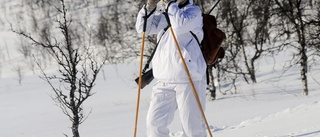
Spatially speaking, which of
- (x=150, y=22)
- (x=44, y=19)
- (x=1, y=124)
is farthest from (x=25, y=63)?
(x=150, y=22)

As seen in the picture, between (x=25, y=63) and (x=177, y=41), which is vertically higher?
(x=177, y=41)

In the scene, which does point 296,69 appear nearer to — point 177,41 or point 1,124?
point 1,124

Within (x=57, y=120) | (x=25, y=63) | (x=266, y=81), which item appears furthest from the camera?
(x=25, y=63)

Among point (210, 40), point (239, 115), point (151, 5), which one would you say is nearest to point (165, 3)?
point (151, 5)

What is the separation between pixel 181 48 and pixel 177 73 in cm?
23

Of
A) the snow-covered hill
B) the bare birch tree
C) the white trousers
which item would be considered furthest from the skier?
the bare birch tree

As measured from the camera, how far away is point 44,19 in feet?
328

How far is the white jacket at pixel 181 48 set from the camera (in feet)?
13.4

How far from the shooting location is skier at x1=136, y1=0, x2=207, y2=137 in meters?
4.17

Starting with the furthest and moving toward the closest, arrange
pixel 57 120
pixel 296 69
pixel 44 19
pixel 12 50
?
pixel 44 19 < pixel 12 50 < pixel 296 69 < pixel 57 120

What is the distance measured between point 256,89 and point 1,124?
43.3 ft

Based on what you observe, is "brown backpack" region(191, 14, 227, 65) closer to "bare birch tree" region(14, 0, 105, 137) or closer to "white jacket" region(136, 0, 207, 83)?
"white jacket" region(136, 0, 207, 83)

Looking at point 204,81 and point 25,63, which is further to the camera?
point 25,63

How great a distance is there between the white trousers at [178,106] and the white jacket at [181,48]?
0.09 m
